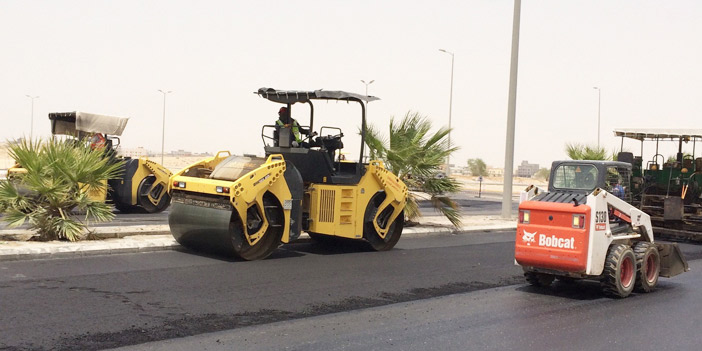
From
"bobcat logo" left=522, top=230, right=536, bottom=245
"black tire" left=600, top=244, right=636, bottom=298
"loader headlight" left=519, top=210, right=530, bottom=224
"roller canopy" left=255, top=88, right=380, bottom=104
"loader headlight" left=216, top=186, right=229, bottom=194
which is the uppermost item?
"roller canopy" left=255, top=88, right=380, bottom=104

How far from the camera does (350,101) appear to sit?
1310cm

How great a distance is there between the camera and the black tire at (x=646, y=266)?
392 inches

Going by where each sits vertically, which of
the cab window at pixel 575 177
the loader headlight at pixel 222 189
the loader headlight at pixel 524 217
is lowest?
the loader headlight at pixel 524 217

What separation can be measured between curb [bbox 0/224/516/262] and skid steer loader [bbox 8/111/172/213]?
419cm

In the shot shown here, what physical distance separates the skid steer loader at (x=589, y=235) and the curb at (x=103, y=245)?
19.0 ft

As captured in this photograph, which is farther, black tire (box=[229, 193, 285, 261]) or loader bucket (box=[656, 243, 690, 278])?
black tire (box=[229, 193, 285, 261])

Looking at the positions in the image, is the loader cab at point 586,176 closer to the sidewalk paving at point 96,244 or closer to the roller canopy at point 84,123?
the sidewalk paving at point 96,244

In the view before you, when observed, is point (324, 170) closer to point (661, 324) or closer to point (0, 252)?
point (0, 252)

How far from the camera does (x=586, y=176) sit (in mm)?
10078

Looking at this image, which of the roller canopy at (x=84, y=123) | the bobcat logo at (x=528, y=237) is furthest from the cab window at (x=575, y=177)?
the roller canopy at (x=84, y=123)

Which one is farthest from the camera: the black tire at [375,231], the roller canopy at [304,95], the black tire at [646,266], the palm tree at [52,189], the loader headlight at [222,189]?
the black tire at [375,231]

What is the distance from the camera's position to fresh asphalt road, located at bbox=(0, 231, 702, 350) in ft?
22.7

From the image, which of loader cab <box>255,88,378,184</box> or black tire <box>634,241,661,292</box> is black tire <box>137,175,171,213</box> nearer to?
loader cab <box>255,88,378,184</box>

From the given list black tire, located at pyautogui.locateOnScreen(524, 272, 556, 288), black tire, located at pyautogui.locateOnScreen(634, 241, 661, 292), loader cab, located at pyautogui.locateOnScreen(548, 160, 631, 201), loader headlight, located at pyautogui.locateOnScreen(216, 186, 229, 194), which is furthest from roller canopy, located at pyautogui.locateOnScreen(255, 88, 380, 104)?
black tire, located at pyautogui.locateOnScreen(634, 241, 661, 292)
